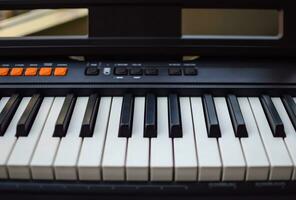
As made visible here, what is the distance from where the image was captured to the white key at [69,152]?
63 cm

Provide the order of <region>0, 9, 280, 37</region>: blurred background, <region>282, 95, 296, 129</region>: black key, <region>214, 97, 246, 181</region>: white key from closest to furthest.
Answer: <region>214, 97, 246, 181</region>: white key → <region>282, 95, 296, 129</region>: black key → <region>0, 9, 280, 37</region>: blurred background

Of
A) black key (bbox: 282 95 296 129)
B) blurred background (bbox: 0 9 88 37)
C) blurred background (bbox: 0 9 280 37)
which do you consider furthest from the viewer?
blurred background (bbox: 0 9 88 37)

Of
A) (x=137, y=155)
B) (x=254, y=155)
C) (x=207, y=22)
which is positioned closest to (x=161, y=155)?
(x=137, y=155)

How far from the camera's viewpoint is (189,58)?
85 cm

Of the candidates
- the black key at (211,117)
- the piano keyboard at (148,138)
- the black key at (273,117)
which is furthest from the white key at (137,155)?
the black key at (273,117)

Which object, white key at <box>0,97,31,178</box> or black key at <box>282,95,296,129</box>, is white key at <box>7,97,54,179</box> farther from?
black key at <box>282,95,296,129</box>

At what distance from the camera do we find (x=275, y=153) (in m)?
0.65

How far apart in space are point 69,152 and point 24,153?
7 centimetres

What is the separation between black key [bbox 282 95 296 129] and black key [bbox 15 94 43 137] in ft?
1.43

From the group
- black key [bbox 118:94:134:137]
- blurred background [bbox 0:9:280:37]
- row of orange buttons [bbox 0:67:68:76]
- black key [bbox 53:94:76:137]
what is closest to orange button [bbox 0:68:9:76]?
row of orange buttons [bbox 0:67:68:76]

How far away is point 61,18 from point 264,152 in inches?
50.8

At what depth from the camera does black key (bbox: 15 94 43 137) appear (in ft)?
2.31
